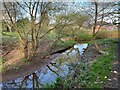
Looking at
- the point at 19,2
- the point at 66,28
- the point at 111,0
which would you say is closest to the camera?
the point at 111,0

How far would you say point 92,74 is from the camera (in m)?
1.63

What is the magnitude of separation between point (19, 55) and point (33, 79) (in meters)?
0.40

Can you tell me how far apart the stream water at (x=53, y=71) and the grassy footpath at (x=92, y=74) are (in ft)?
0.24

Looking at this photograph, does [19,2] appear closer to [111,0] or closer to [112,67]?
[111,0]

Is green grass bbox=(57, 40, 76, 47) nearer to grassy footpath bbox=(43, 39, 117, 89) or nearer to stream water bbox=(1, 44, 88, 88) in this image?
stream water bbox=(1, 44, 88, 88)

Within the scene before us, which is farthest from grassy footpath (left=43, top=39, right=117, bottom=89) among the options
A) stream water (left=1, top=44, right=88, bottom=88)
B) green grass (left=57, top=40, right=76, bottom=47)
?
green grass (left=57, top=40, right=76, bottom=47)

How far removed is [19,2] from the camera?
1690mm

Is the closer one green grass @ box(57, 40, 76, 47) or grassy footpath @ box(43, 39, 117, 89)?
grassy footpath @ box(43, 39, 117, 89)

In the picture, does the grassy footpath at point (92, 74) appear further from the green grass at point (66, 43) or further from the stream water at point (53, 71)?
the green grass at point (66, 43)

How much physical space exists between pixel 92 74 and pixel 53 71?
1.10 feet

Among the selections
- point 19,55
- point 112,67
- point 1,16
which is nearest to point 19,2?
point 1,16

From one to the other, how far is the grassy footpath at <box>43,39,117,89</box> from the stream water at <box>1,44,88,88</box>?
7 cm

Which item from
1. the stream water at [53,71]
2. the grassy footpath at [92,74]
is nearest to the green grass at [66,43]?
the stream water at [53,71]

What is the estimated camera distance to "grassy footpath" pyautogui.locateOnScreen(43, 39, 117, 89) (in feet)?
5.04
